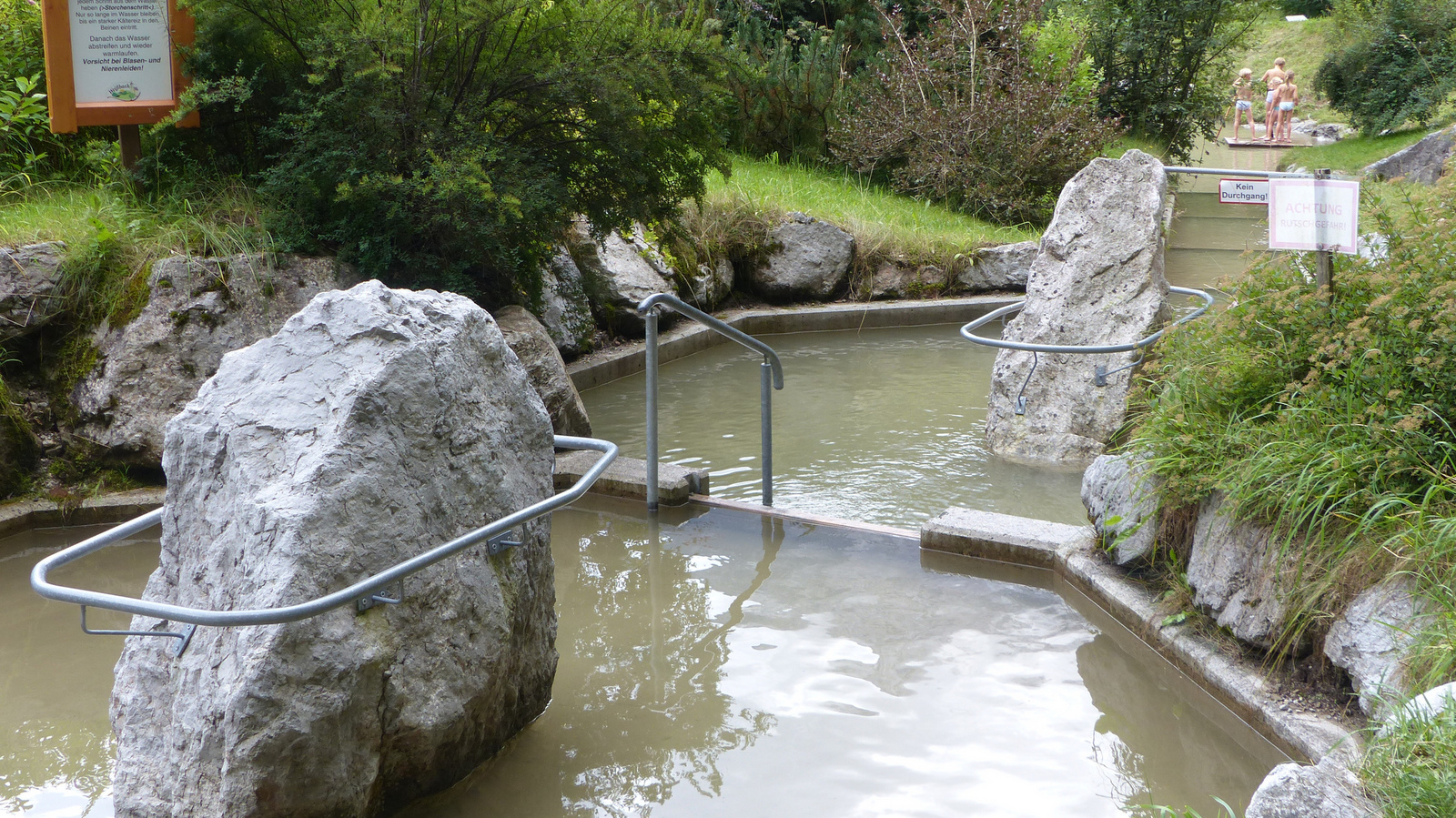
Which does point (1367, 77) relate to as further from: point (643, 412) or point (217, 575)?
point (217, 575)

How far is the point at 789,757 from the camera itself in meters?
3.46

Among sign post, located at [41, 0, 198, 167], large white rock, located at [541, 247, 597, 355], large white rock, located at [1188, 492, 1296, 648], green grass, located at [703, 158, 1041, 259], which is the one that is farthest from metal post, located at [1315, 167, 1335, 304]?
green grass, located at [703, 158, 1041, 259]

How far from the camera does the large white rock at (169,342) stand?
242 inches

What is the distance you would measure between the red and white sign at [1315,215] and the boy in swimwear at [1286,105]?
23.2 m

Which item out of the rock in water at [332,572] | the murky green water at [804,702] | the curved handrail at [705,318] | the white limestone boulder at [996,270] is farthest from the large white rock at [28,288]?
the white limestone boulder at [996,270]

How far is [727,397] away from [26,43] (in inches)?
232

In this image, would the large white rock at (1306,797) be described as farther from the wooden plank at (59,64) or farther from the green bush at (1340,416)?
the wooden plank at (59,64)

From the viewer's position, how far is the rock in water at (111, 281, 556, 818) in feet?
8.92

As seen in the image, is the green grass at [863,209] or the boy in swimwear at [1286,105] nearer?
the green grass at [863,209]

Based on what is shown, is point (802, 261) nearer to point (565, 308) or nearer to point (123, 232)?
point (565, 308)

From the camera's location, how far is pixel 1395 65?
21766 millimetres

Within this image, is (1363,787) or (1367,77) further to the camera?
(1367,77)

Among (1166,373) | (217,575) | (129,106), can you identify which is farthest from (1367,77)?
(217,575)

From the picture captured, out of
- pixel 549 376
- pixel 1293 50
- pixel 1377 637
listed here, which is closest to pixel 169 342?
pixel 549 376
